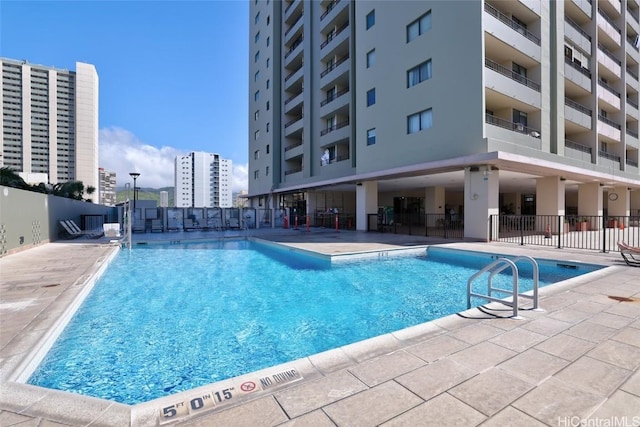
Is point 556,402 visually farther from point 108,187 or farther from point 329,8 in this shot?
point 108,187

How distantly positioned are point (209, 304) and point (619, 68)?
36.0 m

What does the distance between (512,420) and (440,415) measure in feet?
1.58

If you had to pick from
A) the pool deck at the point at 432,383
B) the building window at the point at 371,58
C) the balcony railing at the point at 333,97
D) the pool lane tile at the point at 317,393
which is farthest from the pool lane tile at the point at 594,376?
the balcony railing at the point at 333,97

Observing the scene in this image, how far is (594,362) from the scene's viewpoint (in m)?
2.91

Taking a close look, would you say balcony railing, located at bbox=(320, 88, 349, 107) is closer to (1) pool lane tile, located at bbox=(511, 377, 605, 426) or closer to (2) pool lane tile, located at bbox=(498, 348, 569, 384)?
(2) pool lane tile, located at bbox=(498, 348, 569, 384)

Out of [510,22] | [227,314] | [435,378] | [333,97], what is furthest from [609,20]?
[227,314]

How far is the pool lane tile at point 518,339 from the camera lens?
326 centimetres

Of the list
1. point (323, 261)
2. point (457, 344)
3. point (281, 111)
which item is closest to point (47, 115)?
point (281, 111)

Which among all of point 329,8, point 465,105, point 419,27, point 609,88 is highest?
point 329,8

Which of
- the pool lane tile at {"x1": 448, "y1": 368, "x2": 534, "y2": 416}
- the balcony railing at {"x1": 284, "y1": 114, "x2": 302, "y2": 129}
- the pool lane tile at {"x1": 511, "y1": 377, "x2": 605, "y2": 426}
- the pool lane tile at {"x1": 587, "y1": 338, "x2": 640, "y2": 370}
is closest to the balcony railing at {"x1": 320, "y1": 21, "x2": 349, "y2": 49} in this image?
the balcony railing at {"x1": 284, "y1": 114, "x2": 302, "y2": 129}

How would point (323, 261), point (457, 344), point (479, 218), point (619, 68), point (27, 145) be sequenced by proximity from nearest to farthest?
point (457, 344) < point (323, 261) < point (479, 218) < point (619, 68) < point (27, 145)

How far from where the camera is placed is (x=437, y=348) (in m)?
3.19

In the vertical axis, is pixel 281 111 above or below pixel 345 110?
above

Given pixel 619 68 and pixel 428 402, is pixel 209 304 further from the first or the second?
pixel 619 68
